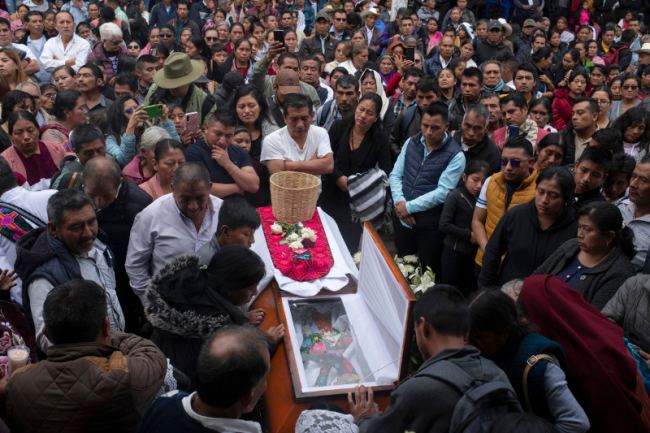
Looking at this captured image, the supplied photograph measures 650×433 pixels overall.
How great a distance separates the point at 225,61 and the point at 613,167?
5195 mm

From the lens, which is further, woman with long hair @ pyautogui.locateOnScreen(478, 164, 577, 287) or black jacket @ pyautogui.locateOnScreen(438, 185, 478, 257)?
black jacket @ pyautogui.locateOnScreen(438, 185, 478, 257)

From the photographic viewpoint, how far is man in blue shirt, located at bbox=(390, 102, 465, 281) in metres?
3.79

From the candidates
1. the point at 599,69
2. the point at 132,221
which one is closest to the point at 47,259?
the point at 132,221

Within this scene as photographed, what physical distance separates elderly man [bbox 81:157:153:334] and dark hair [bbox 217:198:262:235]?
68 cm

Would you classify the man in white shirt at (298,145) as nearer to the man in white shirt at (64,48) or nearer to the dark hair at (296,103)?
the dark hair at (296,103)

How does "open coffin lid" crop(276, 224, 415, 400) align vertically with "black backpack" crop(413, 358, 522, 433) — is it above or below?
below

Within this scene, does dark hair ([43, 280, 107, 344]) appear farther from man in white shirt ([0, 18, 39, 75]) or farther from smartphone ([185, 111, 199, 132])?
man in white shirt ([0, 18, 39, 75])

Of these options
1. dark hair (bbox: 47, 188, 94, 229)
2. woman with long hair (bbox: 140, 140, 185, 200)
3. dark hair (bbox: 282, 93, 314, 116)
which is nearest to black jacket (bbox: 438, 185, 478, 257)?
dark hair (bbox: 282, 93, 314, 116)

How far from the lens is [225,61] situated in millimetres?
6855

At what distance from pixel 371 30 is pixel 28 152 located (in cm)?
708

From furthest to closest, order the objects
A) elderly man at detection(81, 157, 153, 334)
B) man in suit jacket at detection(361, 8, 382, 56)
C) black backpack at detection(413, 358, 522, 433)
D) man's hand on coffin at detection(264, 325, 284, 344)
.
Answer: man in suit jacket at detection(361, 8, 382, 56)
elderly man at detection(81, 157, 153, 334)
man's hand on coffin at detection(264, 325, 284, 344)
black backpack at detection(413, 358, 522, 433)

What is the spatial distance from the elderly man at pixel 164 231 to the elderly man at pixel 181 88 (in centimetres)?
214

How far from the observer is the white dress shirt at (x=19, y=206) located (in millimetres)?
2543

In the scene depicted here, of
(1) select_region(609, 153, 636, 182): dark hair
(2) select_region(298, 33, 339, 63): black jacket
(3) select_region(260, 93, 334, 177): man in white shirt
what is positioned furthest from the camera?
(2) select_region(298, 33, 339, 63): black jacket
